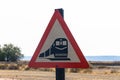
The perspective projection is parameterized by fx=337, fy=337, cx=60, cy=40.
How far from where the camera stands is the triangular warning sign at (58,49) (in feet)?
14.0

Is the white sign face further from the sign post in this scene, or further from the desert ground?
the desert ground

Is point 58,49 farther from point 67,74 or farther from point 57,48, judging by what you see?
point 67,74

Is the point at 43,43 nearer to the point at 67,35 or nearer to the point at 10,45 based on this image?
the point at 67,35

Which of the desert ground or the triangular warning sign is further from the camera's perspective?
the desert ground

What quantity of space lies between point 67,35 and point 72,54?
258 millimetres

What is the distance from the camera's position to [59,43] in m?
4.33

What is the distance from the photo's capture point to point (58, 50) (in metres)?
4.31

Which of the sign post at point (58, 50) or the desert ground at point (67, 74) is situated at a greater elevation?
the sign post at point (58, 50)

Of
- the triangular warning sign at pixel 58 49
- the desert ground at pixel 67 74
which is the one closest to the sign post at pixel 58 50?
the triangular warning sign at pixel 58 49

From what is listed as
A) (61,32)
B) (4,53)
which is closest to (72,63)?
(61,32)

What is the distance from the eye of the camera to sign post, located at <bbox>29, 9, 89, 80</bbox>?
4270 mm

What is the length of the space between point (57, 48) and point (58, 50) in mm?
32

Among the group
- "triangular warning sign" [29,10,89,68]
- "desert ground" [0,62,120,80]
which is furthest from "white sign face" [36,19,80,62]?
"desert ground" [0,62,120,80]

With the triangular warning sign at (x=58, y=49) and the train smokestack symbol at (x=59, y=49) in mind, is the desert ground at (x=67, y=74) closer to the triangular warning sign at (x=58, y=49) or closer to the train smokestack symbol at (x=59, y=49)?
the triangular warning sign at (x=58, y=49)
